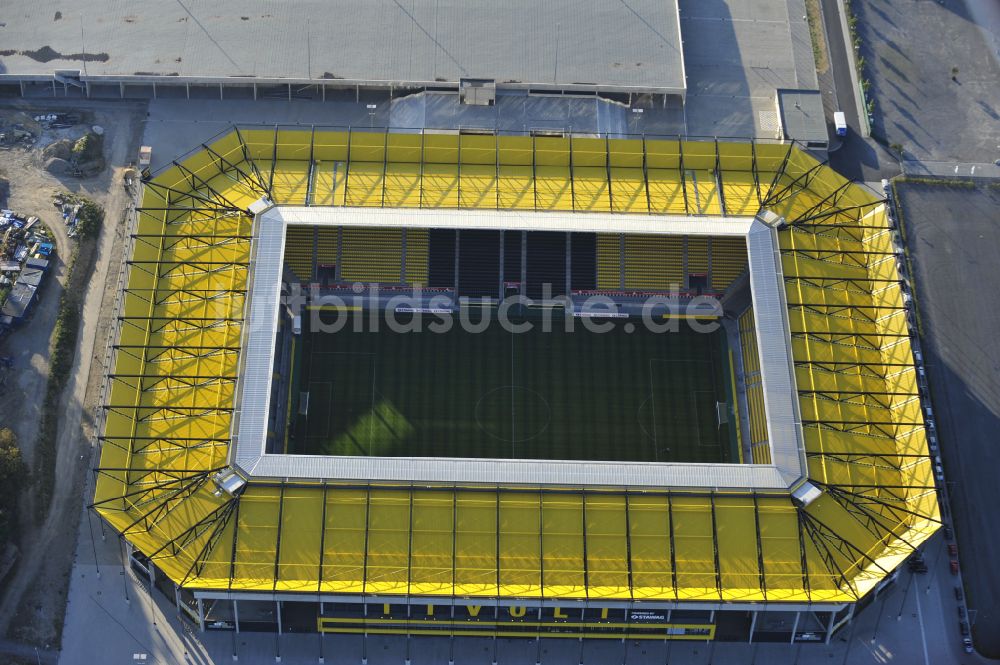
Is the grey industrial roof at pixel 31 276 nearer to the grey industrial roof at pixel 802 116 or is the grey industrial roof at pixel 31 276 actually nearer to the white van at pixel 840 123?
the grey industrial roof at pixel 802 116

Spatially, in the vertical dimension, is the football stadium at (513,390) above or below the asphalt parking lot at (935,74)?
below

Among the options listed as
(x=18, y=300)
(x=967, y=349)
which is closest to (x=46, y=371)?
(x=18, y=300)

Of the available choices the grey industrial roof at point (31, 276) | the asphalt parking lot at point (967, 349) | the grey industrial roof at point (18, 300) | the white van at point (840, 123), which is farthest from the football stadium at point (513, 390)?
the grey industrial roof at point (18, 300)

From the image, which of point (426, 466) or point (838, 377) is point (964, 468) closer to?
point (838, 377)

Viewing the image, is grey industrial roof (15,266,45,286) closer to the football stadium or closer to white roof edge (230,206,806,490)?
the football stadium

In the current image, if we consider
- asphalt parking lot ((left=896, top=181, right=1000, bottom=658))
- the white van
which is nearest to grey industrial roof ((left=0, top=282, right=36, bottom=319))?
the white van
